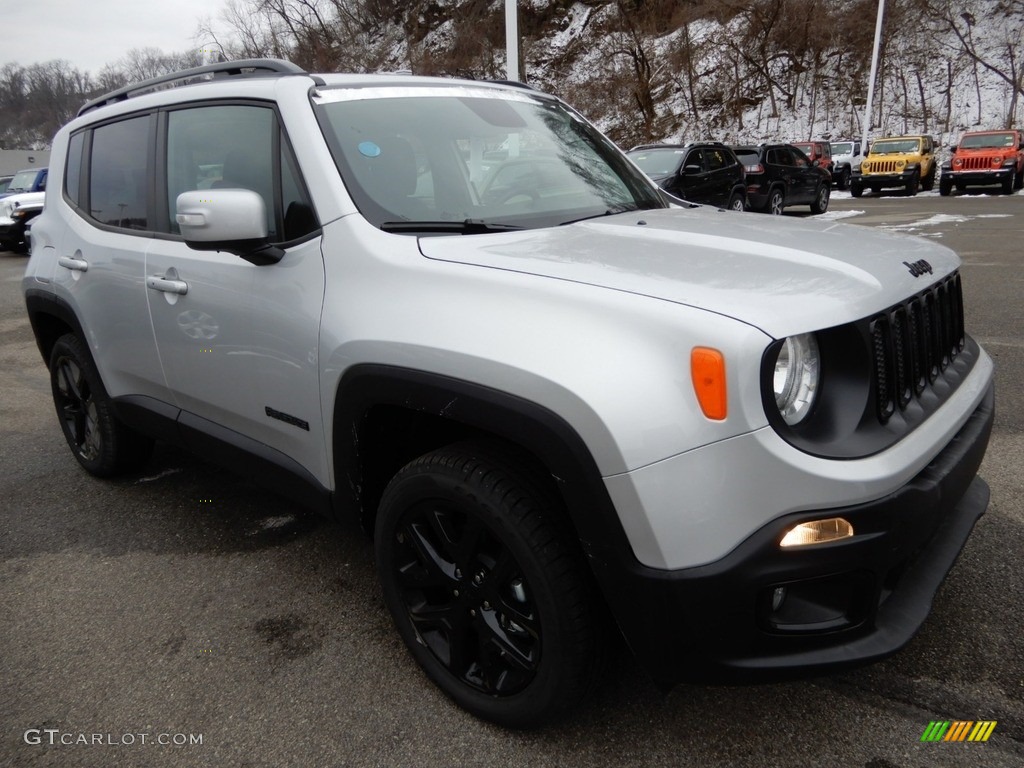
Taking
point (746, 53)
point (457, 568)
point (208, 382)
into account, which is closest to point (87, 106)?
point (208, 382)

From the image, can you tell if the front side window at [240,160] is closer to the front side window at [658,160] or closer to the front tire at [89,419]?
the front tire at [89,419]

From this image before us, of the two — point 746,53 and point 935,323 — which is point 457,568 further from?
point 746,53

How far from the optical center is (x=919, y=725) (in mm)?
2113

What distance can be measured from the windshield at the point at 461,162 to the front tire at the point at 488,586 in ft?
2.72

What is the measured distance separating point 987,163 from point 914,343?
23.5 m

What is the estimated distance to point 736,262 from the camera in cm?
211

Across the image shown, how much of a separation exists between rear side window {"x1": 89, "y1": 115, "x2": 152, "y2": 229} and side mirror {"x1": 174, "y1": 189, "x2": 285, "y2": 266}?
100 centimetres

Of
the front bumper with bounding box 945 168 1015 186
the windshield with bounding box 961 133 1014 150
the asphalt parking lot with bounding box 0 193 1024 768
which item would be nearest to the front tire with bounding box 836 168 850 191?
the windshield with bounding box 961 133 1014 150

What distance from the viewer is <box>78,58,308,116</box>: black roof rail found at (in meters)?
2.95

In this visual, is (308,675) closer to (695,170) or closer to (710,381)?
(710,381)

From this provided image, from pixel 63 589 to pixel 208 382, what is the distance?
1059 mm

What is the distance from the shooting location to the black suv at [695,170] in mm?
12699

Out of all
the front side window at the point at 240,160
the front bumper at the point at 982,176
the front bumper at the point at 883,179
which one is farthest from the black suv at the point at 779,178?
the front side window at the point at 240,160

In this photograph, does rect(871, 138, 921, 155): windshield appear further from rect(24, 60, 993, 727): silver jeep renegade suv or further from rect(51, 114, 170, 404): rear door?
rect(51, 114, 170, 404): rear door
